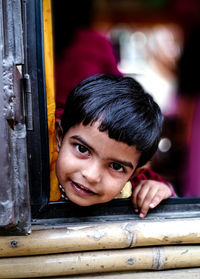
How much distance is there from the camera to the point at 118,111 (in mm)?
1139

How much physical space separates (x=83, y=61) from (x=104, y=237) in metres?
1.00

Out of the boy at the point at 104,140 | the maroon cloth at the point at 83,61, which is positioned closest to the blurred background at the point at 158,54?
the maroon cloth at the point at 83,61

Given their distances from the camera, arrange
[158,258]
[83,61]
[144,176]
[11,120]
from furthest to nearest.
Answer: [83,61]
[144,176]
[158,258]
[11,120]

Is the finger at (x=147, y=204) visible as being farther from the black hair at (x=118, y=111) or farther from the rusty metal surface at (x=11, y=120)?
the rusty metal surface at (x=11, y=120)

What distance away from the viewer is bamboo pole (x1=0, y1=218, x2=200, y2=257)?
1.10 meters

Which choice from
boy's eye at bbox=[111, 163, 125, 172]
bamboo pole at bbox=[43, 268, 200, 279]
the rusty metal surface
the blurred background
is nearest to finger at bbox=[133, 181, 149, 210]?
boy's eye at bbox=[111, 163, 125, 172]

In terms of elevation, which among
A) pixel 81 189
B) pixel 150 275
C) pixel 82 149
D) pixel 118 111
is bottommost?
pixel 150 275

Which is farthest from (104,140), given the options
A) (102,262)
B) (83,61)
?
(83,61)

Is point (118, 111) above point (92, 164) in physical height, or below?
above

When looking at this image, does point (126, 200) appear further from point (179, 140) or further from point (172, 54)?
point (172, 54)

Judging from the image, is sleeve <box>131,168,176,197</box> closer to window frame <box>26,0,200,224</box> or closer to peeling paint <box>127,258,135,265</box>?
→ window frame <box>26,0,200,224</box>

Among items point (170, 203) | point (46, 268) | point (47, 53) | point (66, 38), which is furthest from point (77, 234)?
point (66, 38)

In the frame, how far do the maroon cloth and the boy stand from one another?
59cm

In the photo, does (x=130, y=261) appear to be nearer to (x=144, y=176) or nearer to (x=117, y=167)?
(x=117, y=167)
